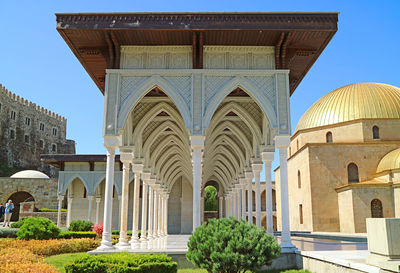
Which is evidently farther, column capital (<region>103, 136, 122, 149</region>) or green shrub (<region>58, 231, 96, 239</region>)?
green shrub (<region>58, 231, 96, 239</region>)

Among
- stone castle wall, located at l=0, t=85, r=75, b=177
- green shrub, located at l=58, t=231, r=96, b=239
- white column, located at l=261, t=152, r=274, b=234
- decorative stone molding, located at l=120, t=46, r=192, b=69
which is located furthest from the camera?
stone castle wall, located at l=0, t=85, r=75, b=177

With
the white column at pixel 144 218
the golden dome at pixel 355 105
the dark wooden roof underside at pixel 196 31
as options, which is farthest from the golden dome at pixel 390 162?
the white column at pixel 144 218

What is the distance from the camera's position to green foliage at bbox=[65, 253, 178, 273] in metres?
7.16

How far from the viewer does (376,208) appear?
22094 mm

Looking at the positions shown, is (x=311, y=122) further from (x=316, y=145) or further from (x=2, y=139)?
(x=2, y=139)

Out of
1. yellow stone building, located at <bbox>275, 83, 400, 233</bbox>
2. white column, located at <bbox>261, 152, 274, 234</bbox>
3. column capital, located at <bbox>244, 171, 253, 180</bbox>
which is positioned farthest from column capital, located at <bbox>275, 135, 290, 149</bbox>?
yellow stone building, located at <bbox>275, 83, 400, 233</bbox>

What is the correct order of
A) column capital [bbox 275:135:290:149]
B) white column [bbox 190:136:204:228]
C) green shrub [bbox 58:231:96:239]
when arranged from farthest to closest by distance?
→ green shrub [bbox 58:231:96:239], column capital [bbox 275:135:290:149], white column [bbox 190:136:204:228]

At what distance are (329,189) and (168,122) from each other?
1358 cm

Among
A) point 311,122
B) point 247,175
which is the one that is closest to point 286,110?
point 247,175

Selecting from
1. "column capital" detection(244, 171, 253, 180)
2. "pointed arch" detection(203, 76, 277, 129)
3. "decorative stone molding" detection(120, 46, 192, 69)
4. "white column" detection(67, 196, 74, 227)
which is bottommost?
"white column" detection(67, 196, 74, 227)

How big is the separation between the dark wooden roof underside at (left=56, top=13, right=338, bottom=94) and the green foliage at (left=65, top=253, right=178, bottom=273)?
20.3ft

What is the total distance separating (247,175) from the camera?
18688 millimetres

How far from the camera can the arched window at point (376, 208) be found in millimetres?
21972

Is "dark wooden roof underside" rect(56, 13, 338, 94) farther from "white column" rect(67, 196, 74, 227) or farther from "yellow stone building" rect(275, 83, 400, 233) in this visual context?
"white column" rect(67, 196, 74, 227)
